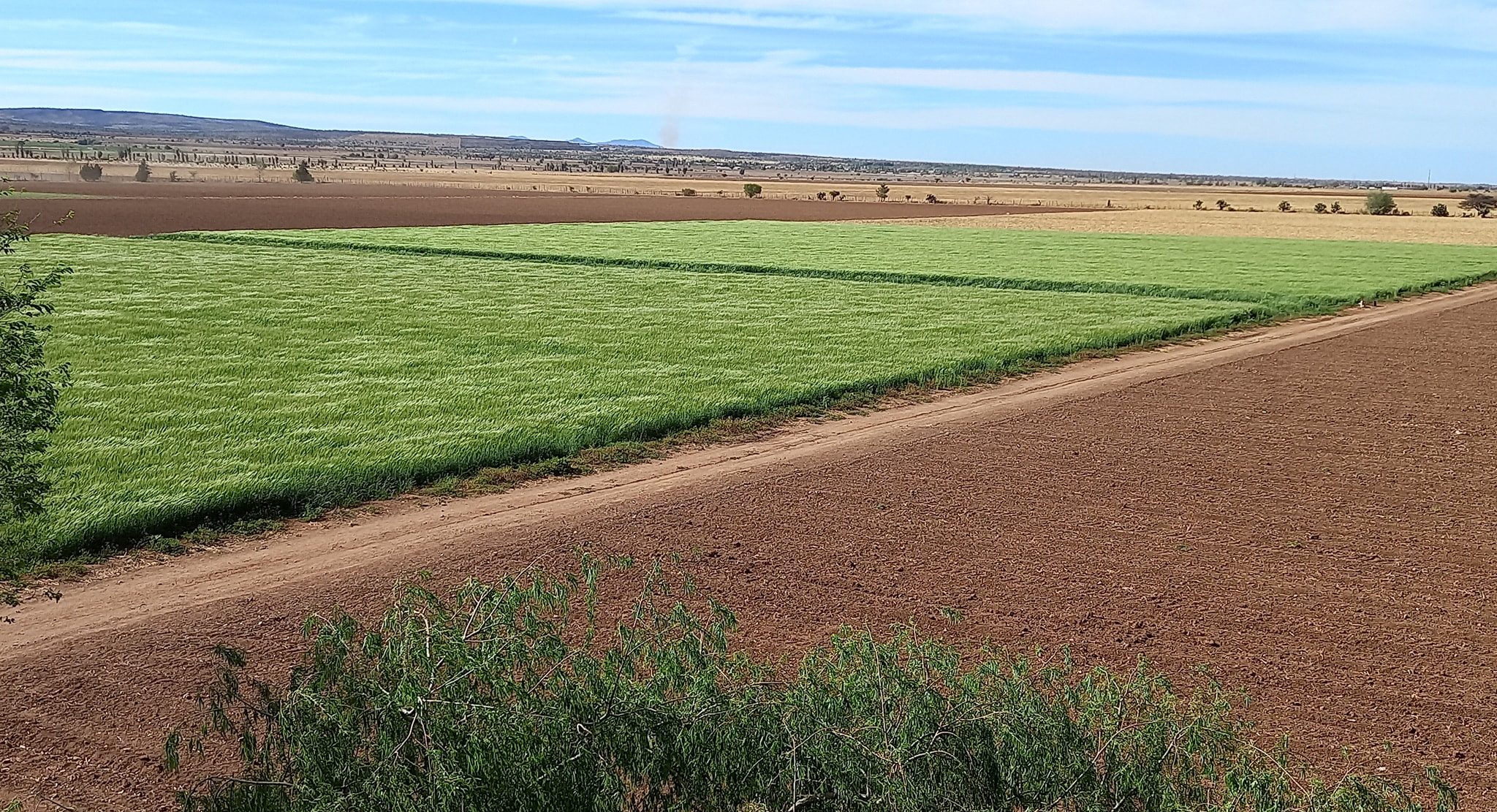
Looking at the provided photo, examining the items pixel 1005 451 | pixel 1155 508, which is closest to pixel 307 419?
pixel 1005 451

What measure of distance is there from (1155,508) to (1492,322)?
2069cm

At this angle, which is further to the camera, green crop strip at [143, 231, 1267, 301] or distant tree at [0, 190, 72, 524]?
green crop strip at [143, 231, 1267, 301]

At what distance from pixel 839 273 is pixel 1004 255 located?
11706 millimetres

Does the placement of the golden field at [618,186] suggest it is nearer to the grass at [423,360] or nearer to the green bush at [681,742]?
the grass at [423,360]

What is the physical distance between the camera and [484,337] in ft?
67.2

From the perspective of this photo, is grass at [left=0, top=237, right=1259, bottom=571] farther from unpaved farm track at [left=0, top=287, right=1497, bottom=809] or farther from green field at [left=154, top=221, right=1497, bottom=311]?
green field at [left=154, top=221, right=1497, bottom=311]

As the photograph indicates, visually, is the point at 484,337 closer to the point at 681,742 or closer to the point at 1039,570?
the point at 1039,570

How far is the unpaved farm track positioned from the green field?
18.1 metres

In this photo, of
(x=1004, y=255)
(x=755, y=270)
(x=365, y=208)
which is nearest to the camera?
(x=755, y=270)

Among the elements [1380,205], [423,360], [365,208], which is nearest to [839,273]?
[423,360]

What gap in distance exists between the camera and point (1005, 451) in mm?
13195

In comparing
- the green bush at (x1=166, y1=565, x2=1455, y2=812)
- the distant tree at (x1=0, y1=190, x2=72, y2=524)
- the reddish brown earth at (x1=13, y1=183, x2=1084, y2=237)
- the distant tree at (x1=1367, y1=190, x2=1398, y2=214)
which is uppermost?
the distant tree at (x1=1367, y1=190, x2=1398, y2=214)

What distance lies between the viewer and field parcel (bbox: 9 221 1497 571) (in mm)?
11625

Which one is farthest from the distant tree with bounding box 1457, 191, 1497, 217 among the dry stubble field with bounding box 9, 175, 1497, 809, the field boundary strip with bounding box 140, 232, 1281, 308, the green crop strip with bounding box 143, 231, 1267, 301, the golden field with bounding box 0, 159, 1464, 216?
the dry stubble field with bounding box 9, 175, 1497, 809
